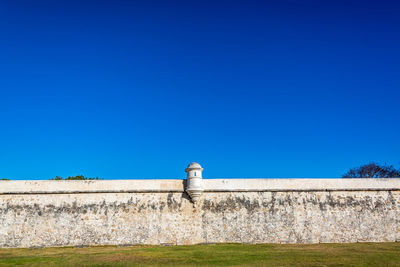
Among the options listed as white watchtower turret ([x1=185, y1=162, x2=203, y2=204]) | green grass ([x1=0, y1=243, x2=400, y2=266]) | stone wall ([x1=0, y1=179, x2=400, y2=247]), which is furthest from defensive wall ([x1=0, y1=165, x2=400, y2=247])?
green grass ([x1=0, y1=243, x2=400, y2=266])

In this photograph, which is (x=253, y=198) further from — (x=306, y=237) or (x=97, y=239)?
(x=97, y=239)

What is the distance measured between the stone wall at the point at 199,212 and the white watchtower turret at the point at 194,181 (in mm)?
552

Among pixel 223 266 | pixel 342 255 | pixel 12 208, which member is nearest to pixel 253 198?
pixel 342 255

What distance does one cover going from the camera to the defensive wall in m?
18.1

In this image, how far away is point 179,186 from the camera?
19547mm

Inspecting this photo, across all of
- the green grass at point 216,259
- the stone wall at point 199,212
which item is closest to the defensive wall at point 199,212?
the stone wall at point 199,212

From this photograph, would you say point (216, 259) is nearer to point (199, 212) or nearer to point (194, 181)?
point (199, 212)

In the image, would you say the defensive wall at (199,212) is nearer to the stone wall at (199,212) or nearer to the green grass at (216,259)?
the stone wall at (199,212)

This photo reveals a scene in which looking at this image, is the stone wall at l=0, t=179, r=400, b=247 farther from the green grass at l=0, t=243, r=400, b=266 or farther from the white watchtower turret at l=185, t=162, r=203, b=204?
the green grass at l=0, t=243, r=400, b=266

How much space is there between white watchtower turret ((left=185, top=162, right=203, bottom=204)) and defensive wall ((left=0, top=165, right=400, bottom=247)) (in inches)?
11.8

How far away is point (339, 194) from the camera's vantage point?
19.5 m

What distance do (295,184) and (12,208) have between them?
17.2 m

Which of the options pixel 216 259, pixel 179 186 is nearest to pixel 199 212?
pixel 179 186

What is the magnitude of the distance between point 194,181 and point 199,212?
1866mm
